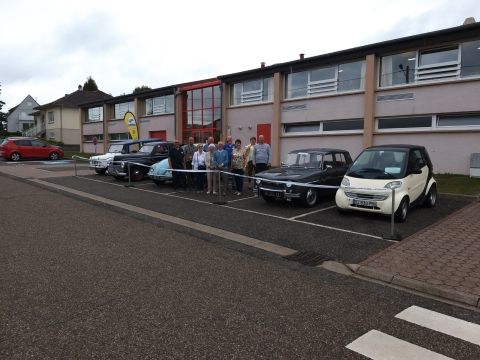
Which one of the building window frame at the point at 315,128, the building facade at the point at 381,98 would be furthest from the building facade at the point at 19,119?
the building window frame at the point at 315,128

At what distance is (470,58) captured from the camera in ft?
48.1

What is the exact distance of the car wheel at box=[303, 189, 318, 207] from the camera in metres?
9.87

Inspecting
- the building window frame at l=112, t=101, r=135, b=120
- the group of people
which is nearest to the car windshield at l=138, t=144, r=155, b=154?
the group of people

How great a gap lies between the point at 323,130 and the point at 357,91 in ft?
8.37

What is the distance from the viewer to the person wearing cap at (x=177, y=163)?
Answer: 13344mm

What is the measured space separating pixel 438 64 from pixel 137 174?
1292 cm

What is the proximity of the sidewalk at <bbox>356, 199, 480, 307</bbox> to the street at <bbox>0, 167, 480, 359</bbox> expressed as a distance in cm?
31

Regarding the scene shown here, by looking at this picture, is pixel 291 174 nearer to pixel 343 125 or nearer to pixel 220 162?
pixel 220 162

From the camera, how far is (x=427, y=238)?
22.8 feet

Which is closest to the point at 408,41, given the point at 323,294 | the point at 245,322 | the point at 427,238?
the point at 427,238

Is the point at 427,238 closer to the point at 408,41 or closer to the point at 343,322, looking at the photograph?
the point at 343,322

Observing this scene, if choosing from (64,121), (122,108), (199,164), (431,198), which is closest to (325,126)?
(199,164)

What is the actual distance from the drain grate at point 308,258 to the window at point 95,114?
1409 inches

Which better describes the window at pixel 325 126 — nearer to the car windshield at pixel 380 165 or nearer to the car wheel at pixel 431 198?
the car wheel at pixel 431 198
